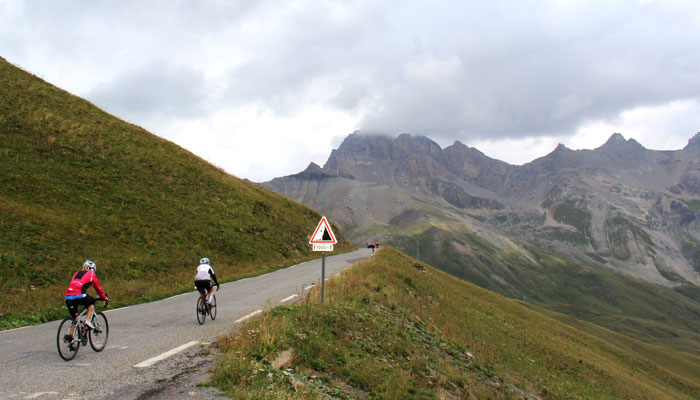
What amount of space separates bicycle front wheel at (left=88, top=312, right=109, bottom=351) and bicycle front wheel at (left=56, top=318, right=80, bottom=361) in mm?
395

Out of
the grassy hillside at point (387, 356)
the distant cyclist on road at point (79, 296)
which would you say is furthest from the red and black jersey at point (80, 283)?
the grassy hillside at point (387, 356)

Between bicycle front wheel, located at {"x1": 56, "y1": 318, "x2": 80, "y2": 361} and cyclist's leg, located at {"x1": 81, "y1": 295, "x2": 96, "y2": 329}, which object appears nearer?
bicycle front wheel, located at {"x1": 56, "y1": 318, "x2": 80, "y2": 361}

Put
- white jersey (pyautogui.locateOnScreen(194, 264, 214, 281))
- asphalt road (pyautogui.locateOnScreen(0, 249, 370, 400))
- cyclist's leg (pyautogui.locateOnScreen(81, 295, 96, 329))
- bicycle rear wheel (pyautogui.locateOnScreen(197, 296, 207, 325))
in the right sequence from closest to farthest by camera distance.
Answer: asphalt road (pyautogui.locateOnScreen(0, 249, 370, 400)) → cyclist's leg (pyautogui.locateOnScreen(81, 295, 96, 329)) → bicycle rear wheel (pyautogui.locateOnScreen(197, 296, 207, 325)) → white jersey (pyautogui.locateOnScreen(194, 264, 214, 281))

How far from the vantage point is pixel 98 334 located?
383 inches

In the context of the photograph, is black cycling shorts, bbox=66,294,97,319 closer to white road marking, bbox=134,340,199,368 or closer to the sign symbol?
white road marking, bbox=134,340,199,368

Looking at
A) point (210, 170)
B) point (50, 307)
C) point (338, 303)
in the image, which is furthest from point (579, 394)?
point (210, 170)

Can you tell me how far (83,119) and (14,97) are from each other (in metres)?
5.27

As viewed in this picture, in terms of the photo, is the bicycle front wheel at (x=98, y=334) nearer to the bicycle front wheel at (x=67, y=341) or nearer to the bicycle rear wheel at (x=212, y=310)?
the bicycle front wheel at (x=67, y=341)

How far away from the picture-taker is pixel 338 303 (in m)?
13.1

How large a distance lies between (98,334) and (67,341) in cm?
87

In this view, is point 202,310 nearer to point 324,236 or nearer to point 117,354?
point 117,354

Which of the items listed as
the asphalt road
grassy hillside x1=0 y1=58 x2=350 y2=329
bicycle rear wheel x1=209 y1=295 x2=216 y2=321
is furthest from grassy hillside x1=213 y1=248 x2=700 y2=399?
grassy hillside x1=0 y1=58 x2=350 y2=329

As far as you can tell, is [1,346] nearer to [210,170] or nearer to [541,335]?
[541,335]

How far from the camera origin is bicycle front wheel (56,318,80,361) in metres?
8.88
